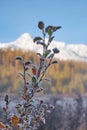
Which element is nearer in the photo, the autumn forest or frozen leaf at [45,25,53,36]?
frozen leaf at [45,25,53,36]

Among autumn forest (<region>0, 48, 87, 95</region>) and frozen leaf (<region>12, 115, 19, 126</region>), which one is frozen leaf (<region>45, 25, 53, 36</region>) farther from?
autumn forest (<region>0, 48, 87, 95</region>)

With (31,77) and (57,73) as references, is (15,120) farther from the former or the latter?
(57,73)

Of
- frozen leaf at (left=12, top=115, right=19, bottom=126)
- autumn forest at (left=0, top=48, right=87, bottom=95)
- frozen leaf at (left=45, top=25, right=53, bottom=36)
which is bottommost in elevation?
autumn forest at (left=0, top=48, right=87, bottom=95)

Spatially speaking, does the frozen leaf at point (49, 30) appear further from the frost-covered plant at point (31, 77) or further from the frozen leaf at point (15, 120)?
the frozen leaf at point (15, 120)

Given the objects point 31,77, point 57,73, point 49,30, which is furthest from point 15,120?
point 57,73

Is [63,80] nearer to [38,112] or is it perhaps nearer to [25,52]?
[25,52]

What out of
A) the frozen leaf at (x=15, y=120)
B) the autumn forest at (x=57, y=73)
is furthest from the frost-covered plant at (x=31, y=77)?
the autumn forest at (x=57, y=73)

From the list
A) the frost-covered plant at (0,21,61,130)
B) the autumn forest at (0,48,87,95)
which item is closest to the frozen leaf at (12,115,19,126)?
the frost-covered plant at (0,21,61,130)

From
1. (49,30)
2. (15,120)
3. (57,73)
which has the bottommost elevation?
(57,73)

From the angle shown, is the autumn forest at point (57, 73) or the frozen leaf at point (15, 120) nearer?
the frozen leaf at point (15, 120)

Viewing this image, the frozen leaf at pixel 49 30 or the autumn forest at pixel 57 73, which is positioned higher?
the frozen leaf at pixel 49 30

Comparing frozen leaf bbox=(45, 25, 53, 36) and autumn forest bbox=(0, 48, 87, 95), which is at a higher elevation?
frozen leaf bbox=(45, 25, 53, 36)

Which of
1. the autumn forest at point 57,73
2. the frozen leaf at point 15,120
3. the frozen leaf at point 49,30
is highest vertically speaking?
the frozen leaf at point 49,30

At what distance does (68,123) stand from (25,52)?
77.5 metres
